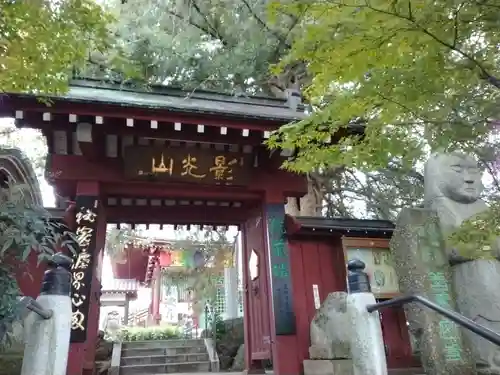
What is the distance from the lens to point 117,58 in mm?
4988

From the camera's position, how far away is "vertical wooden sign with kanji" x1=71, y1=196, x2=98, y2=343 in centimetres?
558

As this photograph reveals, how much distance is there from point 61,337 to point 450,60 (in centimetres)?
383

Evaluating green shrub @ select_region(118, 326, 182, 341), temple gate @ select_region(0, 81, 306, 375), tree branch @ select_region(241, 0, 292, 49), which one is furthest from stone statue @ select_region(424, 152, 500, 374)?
green shrub @ select_region(118, 326, 182, 341)

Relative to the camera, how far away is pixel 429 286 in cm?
511

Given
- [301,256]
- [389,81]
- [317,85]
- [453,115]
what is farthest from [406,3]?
[301,256]

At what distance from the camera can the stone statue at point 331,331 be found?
Result: 553 centimetres

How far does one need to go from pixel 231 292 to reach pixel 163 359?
20.4 ft

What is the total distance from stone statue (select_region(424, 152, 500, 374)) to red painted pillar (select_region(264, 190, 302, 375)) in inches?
93.1

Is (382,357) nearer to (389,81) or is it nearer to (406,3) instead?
(389,81)

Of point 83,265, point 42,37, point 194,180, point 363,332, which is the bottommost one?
point 363,332

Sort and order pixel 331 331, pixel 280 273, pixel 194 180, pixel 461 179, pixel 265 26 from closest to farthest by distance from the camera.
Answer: pixel 461 179 < pixel 331 331 < pixel 280 273 < pixel 194 180 < pixel 265 26

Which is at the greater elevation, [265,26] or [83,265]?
[265,26]

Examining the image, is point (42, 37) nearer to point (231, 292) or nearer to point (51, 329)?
point (51, 329)

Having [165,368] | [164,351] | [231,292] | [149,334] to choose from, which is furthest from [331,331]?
[231,292]
